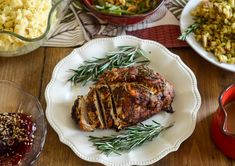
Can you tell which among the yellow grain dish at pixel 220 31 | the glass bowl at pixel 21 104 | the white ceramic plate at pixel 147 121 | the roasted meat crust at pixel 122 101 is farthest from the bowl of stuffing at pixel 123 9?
the glass bowl at pixel 21 104

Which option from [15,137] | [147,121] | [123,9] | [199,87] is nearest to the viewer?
[15,137]

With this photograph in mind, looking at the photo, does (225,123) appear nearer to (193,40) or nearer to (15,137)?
(193,40)

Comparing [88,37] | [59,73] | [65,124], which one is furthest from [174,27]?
[65,124]

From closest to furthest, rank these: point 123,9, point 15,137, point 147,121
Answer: point 15,137, point 147,121, point 123,9

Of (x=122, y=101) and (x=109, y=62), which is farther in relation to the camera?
(x=109, y=62)

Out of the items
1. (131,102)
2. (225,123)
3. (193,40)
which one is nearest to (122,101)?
(131,102)

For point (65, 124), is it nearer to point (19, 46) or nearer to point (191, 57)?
point (19, 46)
